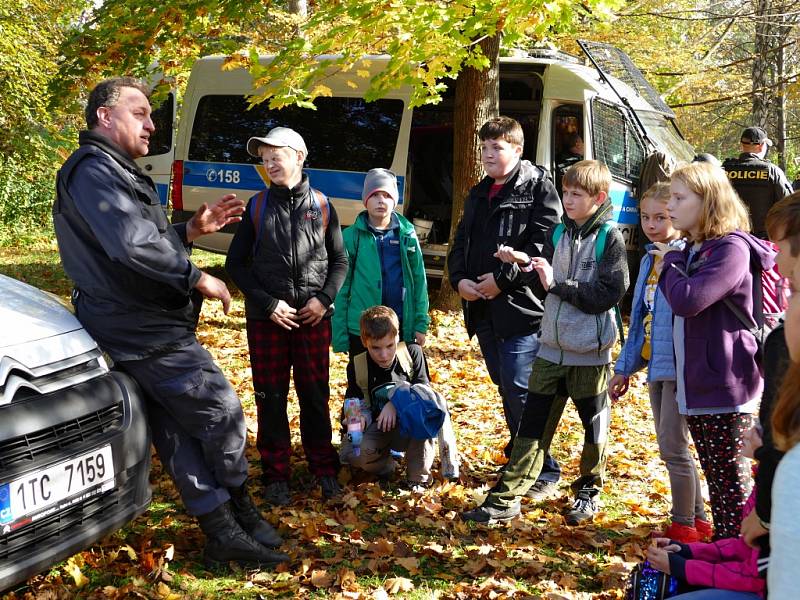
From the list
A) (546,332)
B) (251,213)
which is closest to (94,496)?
(251,213)

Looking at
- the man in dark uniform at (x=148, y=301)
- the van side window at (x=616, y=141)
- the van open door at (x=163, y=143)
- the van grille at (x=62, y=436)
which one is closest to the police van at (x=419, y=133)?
the van side window at (x=616, y=141)

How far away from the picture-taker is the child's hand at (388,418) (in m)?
4.71

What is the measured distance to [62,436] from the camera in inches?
123

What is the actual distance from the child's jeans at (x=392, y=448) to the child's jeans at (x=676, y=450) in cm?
135

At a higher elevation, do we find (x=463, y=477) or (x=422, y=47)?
(x=422, y=47)

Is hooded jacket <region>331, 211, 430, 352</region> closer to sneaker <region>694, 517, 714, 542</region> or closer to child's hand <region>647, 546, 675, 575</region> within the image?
sneaker <region>694, 517, 714, 542</region>

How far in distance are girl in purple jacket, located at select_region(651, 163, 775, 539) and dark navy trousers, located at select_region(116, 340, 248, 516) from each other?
206 centimetres

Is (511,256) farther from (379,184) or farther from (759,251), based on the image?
(759,251)

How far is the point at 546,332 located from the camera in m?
4.44

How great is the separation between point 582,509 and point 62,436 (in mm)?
2697

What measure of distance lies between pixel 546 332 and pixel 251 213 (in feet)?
5.77

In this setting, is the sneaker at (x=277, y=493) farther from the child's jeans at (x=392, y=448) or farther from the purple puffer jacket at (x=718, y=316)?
the purple puffer jacket at (x=718, y=316)

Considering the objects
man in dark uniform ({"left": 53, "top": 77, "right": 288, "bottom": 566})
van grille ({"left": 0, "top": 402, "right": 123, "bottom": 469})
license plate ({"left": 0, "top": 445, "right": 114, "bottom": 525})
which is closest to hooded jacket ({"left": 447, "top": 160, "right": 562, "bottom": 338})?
man in dark uniform ({"left": 53, "top": 77, "right": 288, "bottom": 566})

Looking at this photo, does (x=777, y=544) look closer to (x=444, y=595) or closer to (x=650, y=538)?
(x=444, y=595)
